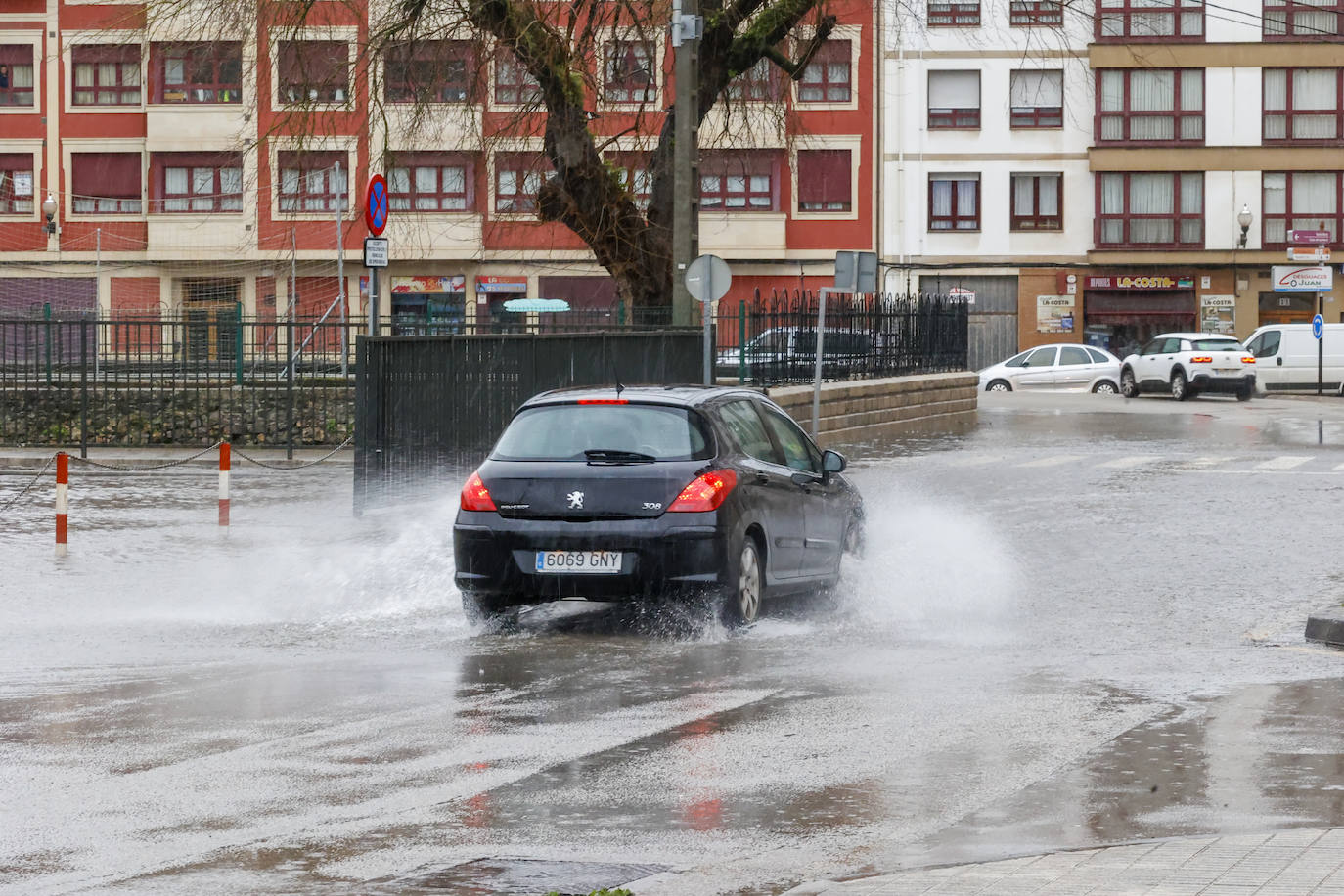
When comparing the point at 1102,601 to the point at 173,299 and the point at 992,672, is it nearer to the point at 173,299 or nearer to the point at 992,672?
the point at 992,672

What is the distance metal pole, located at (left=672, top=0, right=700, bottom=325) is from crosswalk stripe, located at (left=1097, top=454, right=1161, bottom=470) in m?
5.99

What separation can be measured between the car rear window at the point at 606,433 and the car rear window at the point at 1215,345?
1354 inches

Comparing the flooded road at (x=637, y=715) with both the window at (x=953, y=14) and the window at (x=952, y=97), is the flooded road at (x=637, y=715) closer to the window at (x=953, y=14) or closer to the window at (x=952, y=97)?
the window at (x=952, y=97)

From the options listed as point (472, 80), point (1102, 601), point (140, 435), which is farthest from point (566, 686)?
point (140, 435)

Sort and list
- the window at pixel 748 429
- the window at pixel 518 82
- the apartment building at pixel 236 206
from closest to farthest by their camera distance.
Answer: the window at pixel 748 429
the window at pixel 518 82
the apartment building at pixel 236 206

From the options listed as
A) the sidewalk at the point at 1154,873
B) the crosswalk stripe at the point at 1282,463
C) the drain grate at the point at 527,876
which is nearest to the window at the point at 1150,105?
the crosswalk stripe at the point at 1282,463

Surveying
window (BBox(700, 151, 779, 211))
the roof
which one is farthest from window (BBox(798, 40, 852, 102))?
the roof

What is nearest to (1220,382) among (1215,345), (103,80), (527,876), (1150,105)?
(1215,345)

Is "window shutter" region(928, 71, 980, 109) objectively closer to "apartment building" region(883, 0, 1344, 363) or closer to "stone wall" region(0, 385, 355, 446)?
"apartment building" region(883, 0, 1344, 363)

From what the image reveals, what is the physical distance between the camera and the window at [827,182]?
6062 cm

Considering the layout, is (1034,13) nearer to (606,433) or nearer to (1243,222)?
(1243,222)

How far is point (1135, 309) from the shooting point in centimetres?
6131

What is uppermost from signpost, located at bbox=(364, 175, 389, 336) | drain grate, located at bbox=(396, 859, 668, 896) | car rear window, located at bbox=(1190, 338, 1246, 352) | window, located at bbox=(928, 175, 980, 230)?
window, located at bbox=(928, 175, 980, 230)

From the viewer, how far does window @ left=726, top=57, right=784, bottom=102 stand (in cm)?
2900
